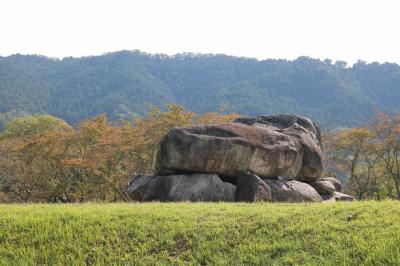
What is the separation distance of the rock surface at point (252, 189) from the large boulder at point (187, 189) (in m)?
0.32

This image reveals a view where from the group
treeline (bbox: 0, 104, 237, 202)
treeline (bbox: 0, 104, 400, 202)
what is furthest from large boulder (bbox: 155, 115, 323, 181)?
treeline (bbox: 0, 104, 400, 202)

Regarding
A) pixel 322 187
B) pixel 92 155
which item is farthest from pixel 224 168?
pixel 92 155

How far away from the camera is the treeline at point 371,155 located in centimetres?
4906

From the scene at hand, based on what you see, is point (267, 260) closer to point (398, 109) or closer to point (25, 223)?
point (25, 223)

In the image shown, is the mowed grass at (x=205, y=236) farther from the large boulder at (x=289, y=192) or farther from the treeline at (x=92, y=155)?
the treeline at (x=92, y=155)

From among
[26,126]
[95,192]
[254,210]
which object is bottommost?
[95,192]

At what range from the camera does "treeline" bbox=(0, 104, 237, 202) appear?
3934 cm

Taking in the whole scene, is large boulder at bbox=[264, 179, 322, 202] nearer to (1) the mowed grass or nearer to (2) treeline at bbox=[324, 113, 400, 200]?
(1) the mowed grass

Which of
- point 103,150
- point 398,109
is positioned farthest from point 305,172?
point 398,109

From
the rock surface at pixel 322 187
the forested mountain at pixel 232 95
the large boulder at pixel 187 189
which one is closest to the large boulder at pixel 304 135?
the rock surface at pixel 322 187

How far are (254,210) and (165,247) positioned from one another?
125 inches

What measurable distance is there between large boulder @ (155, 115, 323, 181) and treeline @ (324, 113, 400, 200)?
1164 inches

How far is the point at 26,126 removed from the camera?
183 ft

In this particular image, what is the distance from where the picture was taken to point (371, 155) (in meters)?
53.1
